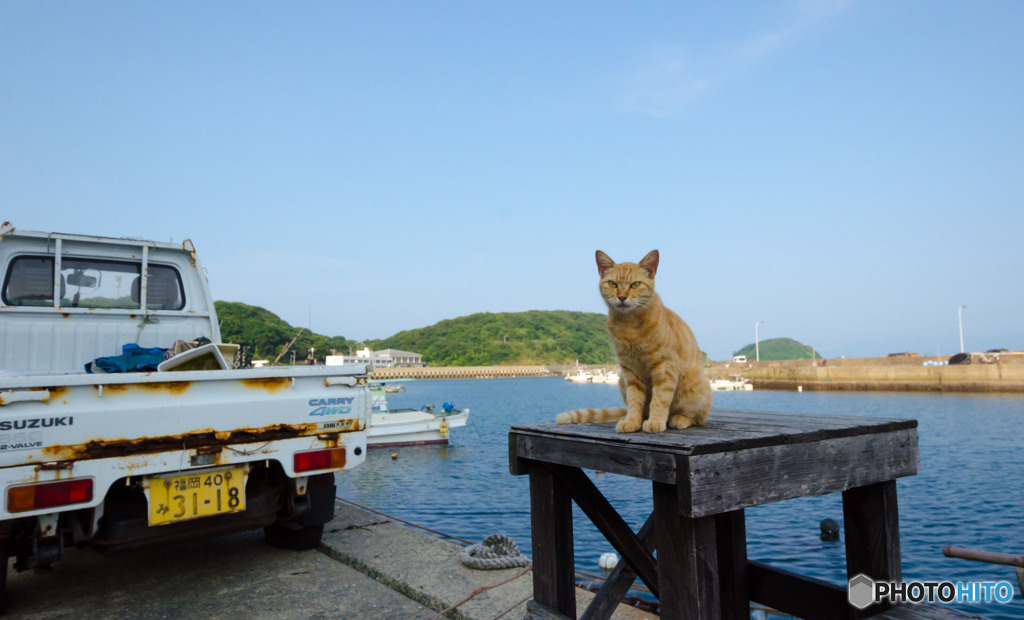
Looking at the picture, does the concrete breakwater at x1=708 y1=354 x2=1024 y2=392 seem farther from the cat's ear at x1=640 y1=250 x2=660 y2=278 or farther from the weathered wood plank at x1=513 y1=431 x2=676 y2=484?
the weathered wood plank at x1=513 y1=431 x2=676 y2=484

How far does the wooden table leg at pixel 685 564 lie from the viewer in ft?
6.00

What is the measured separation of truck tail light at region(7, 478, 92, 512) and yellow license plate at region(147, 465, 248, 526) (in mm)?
348

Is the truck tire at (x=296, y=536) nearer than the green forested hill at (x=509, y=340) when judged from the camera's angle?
Yes

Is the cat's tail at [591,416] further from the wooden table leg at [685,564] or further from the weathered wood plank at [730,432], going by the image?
the wooden table leg at [685,564]

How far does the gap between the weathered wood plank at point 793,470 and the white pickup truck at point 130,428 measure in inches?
124

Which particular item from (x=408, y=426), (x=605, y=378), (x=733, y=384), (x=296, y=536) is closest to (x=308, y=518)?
(x=296, y=536)

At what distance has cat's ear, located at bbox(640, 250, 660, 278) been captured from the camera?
2.81 metres

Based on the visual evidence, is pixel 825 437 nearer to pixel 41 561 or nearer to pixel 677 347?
pixel 677 347

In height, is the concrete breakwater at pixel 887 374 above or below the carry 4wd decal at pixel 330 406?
below

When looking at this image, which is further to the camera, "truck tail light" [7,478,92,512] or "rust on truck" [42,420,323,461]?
"rust on truck" [42,420,323,461]

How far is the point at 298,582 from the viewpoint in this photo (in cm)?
434

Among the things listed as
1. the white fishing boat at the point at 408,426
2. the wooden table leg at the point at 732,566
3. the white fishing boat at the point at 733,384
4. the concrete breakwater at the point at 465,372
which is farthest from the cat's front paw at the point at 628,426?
the concrete breakwater at the point at 465,372

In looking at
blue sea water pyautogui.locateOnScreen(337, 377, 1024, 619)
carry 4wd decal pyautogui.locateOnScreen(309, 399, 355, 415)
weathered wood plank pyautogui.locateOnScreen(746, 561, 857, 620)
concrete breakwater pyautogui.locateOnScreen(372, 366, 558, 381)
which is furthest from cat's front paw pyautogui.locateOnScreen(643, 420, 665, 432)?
concrete breakwater pyautogui.locateOnScreen(372, 366, 558, 381)

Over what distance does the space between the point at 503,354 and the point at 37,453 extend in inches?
5297
